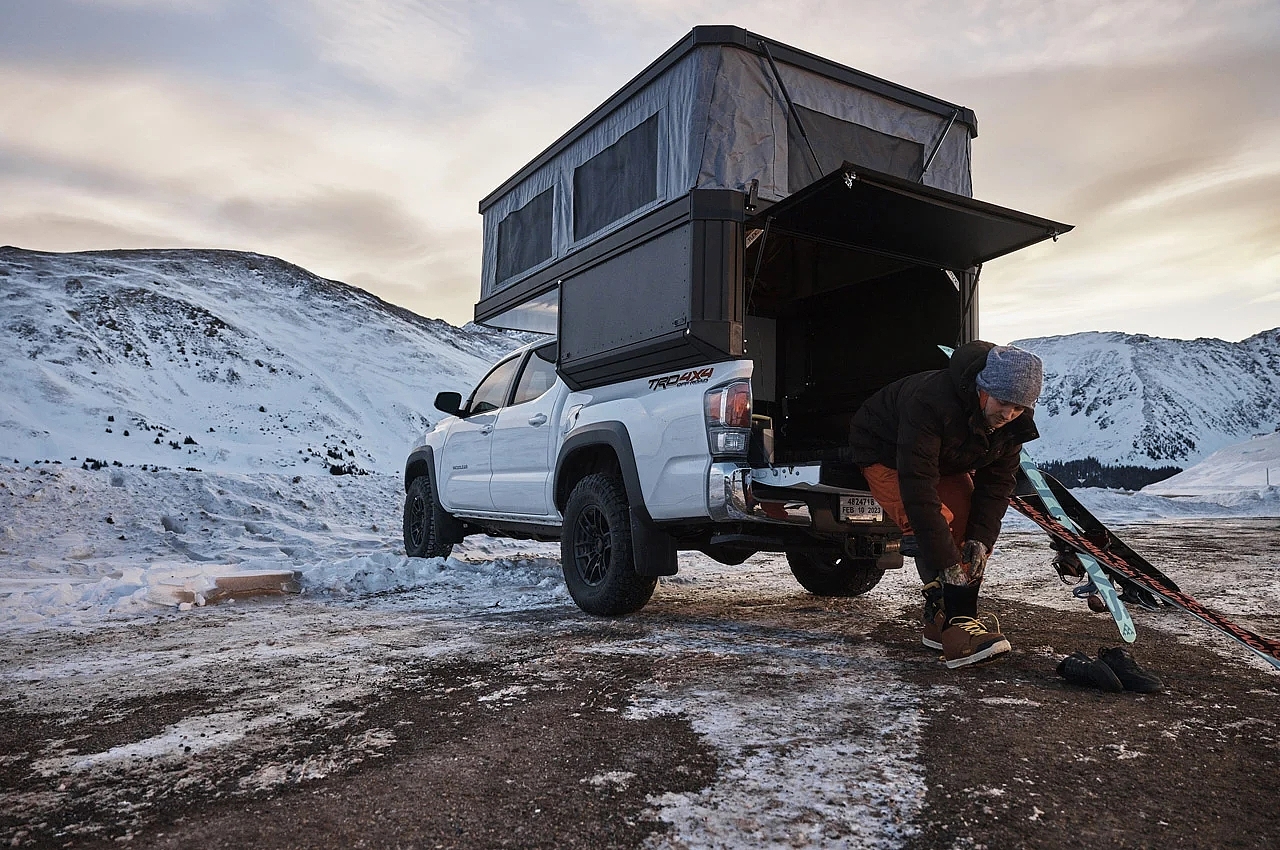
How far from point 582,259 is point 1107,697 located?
4083 millimetres

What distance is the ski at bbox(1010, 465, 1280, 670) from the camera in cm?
346

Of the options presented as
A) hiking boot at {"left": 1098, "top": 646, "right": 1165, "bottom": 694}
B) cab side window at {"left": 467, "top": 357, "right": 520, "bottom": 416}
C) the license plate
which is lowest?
hiking boot at {"left": 1098, "top": 646, "right": 1165, "bottom": 694}

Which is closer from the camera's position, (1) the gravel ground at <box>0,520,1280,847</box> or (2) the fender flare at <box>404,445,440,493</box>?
(1) the gravel ground at <box>0,520,1280,847</box>

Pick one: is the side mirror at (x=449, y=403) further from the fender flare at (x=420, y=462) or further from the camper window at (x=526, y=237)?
the camper window at (x=526, y=237)

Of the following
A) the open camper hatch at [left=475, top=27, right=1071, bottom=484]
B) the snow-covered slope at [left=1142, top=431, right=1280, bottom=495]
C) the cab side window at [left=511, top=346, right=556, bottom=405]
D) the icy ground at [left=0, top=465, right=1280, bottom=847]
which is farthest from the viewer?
the snow-covered slope at [left=1142, top=431, right=1280, bottom=495]

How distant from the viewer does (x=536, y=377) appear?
6828 mm

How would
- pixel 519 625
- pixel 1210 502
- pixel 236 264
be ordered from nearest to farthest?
pixel 519 625, pixel 1210 502, pixel 236 264

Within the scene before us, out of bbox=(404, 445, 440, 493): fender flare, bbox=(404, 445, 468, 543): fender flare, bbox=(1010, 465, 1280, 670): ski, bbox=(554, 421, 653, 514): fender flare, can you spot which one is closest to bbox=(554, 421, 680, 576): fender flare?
bbox=(554, 421, 653, 514): fender flare

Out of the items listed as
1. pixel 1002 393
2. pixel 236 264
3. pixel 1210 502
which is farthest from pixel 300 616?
pixel 236 264

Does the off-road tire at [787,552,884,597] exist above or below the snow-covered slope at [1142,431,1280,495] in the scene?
below

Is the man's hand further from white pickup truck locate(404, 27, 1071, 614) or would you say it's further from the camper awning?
the camper awning

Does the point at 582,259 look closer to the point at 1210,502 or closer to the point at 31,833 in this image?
the point at 31,833

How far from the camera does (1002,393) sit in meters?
3.71

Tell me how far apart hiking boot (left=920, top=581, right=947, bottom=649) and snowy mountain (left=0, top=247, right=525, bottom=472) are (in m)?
16.7
